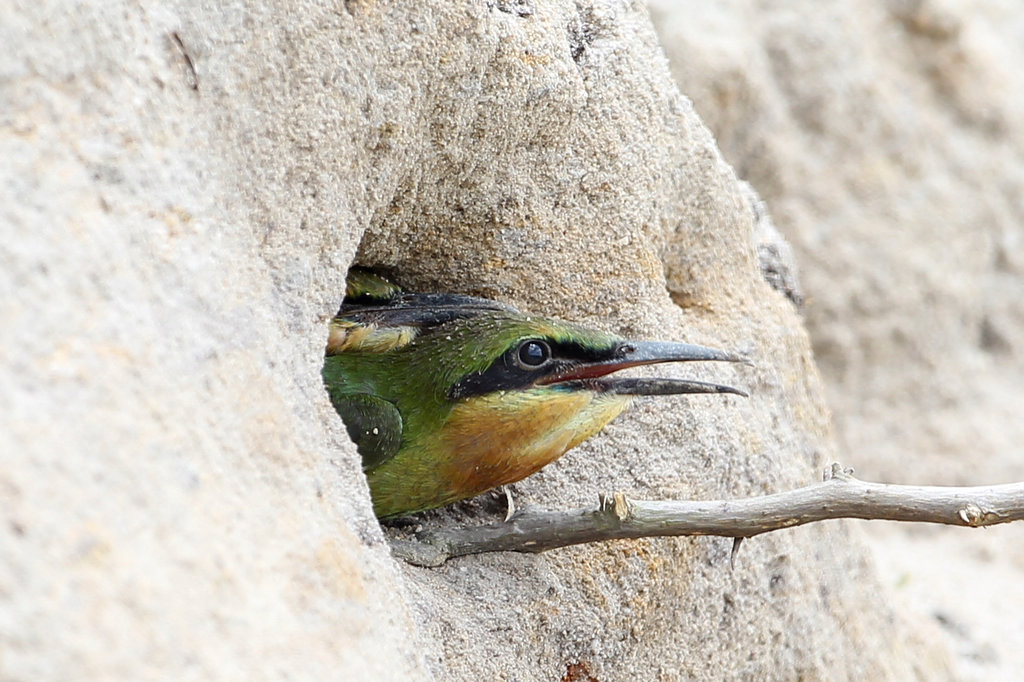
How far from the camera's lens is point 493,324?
8.52ft

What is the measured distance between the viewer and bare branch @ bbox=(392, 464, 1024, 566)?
2.04 metres

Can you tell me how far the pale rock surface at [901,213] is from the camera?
19.7ft

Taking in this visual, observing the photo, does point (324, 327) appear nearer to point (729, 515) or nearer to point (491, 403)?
point (491, 403)

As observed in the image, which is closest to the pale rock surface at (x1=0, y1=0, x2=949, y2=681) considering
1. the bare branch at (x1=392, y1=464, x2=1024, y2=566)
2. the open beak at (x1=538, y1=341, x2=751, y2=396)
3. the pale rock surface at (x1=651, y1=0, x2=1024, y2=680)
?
the bare branch at (x1=392, y1=464, x2=1024, y2=566)

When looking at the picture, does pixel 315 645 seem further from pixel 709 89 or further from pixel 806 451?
pixel 709 89

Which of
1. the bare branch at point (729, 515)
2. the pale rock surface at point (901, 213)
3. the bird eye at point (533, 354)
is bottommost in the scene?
the pale rock surface at point (901, 213)

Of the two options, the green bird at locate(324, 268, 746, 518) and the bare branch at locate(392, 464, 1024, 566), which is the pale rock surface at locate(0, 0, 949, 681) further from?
the green bird at locate(324, 268, 746, 518)

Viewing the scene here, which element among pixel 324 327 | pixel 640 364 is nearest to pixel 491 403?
pixel 640 364

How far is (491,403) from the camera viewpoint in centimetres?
250

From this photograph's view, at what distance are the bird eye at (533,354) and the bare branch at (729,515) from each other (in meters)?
0.32

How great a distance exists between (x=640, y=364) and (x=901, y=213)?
416 centimetres

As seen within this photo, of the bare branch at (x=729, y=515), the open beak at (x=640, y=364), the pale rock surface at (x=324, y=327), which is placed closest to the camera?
the pale rock surface at (x=324, y=327)

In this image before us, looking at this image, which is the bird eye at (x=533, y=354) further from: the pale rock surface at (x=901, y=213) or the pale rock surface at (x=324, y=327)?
the pale rock surface at (x=901, y=213)

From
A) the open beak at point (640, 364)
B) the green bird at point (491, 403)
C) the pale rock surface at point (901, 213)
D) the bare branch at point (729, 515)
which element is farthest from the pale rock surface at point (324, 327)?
the pale rock surface at point (901, 213)
